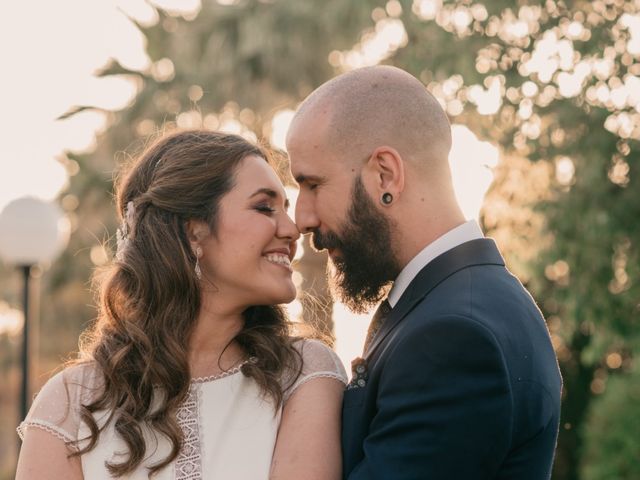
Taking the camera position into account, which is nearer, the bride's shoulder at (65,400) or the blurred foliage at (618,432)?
the bride's shoulder at (65,400)

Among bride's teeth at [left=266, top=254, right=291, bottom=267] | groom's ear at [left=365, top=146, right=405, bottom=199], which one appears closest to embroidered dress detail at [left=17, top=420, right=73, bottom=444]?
bride's teeth at [left=266, top=254, right=291, bottom=267]

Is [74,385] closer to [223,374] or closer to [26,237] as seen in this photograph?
[223,374]

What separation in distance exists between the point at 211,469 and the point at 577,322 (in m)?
5.00

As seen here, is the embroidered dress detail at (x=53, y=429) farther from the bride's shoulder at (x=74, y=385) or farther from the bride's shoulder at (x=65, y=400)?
the bride's shoulder at (x=74, y=385)

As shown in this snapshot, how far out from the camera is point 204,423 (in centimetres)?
381

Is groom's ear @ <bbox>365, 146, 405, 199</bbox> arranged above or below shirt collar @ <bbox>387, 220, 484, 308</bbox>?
above

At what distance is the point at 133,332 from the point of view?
3.88m

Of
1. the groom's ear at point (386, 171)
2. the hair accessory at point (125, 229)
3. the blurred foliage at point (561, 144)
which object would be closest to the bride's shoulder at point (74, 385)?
A: the hair accessory at point (125, 229)

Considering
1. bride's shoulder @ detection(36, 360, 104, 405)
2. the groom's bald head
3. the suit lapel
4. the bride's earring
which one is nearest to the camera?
the suit lapel

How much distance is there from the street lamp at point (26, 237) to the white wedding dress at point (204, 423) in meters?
6.03

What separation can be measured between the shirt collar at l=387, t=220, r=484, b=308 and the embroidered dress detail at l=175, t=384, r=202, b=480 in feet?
2.91

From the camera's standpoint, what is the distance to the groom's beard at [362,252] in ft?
11.1

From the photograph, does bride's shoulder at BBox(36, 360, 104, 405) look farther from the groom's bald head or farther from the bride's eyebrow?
the groom's bald head

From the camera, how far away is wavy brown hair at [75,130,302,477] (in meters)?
3.75
